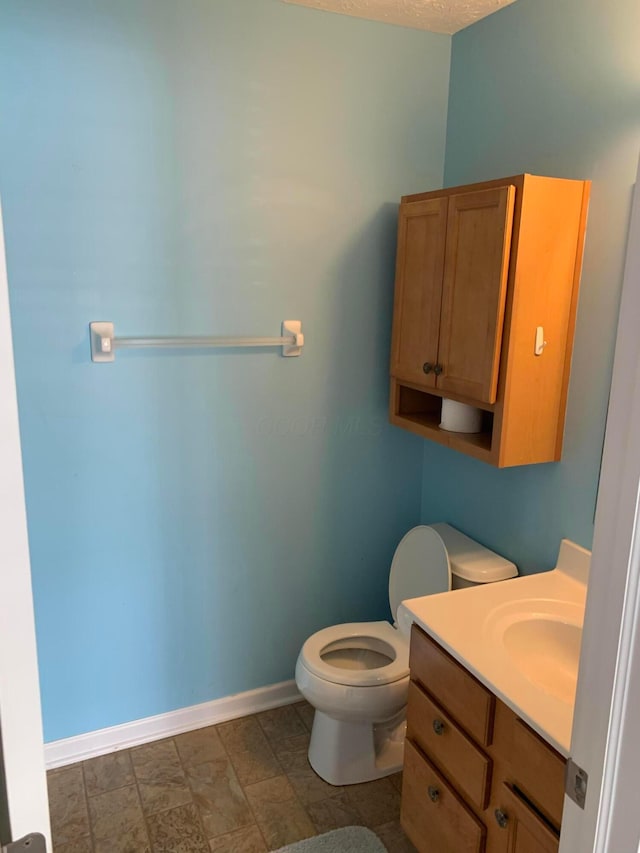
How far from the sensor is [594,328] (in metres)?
1.75

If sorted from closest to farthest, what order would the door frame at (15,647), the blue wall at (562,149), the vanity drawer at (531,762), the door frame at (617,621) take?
the door frame at (15,647) < the door frame at (617,621) < the vanity drawer at (531,762) < the blue wall at (562,149)

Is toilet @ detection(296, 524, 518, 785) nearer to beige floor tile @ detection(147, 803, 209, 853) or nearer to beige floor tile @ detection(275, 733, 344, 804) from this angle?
beige floor tile @ detection(275, 733, 344, 804)

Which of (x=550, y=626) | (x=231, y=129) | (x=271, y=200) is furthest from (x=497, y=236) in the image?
(x=550, y=626)

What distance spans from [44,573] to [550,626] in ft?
4.90

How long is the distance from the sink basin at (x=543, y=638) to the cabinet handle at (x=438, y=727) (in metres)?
0.24

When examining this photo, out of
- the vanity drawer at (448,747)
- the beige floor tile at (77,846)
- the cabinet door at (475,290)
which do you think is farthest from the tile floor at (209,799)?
the cabinet door at (475,290)

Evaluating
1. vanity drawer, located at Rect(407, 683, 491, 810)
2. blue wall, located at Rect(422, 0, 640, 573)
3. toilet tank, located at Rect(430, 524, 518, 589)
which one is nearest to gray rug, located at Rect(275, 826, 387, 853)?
vanity drawer, located at Rect(407, 683, 491, 810)

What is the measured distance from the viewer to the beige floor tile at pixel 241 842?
6.19 feet

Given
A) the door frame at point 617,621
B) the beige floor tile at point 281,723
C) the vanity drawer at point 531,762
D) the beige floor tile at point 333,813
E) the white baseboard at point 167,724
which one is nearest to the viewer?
the door frame at point 617,621

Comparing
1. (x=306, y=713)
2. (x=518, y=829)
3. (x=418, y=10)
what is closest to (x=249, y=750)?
(x=306, y=713)

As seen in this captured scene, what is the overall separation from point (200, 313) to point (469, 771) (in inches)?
58.0

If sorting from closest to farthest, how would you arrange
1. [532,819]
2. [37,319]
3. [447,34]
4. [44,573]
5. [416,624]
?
[532,819] → [416,624] → [37,319] → [44,573] → [447,34]

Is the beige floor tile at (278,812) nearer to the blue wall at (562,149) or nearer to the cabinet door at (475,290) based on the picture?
the blue wall at (562,149)

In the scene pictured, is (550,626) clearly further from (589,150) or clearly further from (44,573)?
(44,573)
